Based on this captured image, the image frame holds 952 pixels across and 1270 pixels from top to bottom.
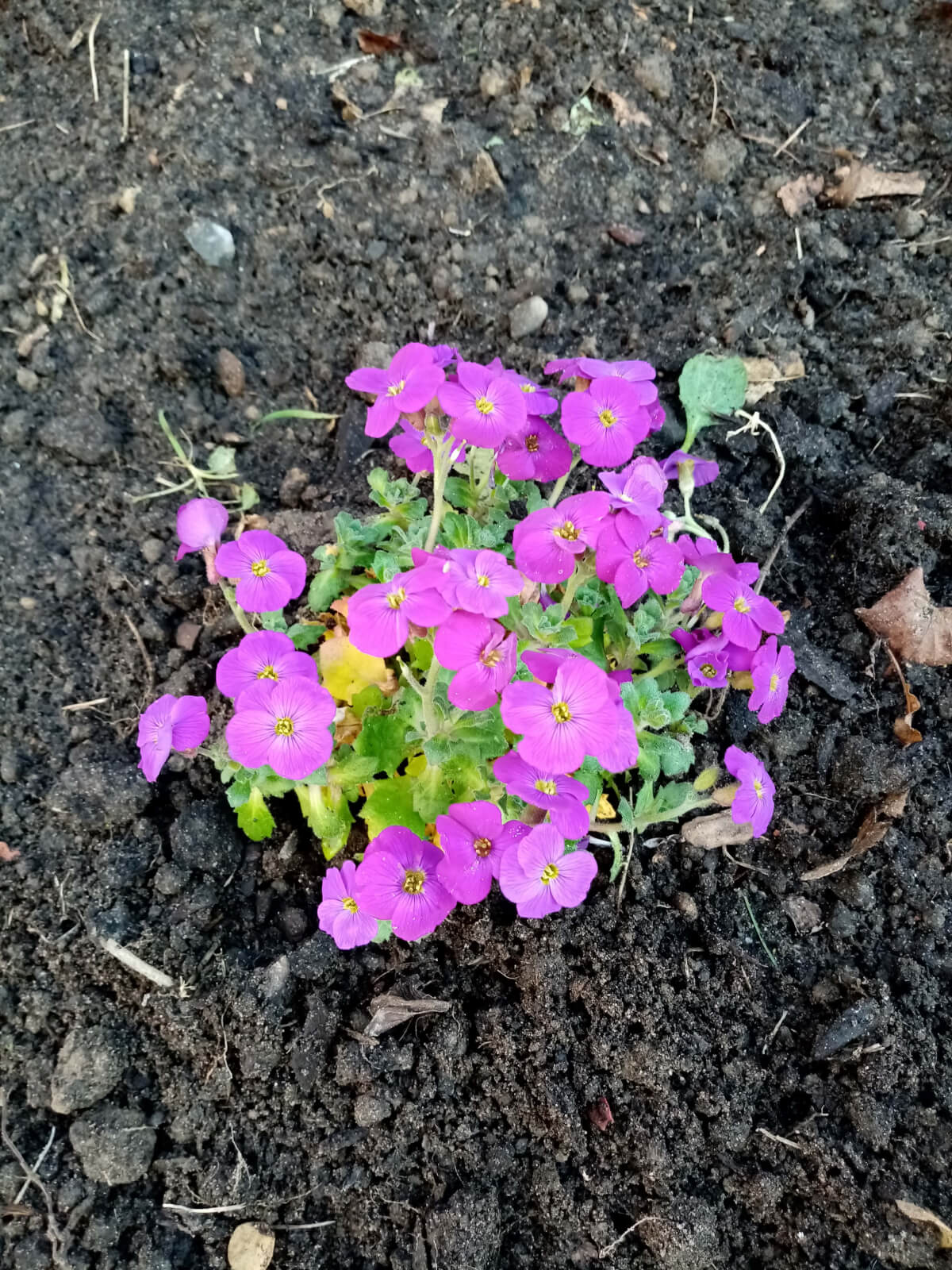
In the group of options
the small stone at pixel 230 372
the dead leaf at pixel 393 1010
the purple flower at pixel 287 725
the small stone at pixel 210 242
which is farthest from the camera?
the small stone at pixel 210 242

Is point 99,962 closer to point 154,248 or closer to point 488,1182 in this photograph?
point 488,1182

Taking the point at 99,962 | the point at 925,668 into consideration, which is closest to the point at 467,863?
the point at 99,962

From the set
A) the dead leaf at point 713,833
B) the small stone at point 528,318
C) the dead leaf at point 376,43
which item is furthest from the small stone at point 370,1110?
the dead leaf at point 376,43

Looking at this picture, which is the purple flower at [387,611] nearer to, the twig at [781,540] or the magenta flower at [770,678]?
the magenta flower at [770,678]

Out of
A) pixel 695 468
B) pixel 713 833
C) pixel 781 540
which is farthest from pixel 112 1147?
pixel 781 540

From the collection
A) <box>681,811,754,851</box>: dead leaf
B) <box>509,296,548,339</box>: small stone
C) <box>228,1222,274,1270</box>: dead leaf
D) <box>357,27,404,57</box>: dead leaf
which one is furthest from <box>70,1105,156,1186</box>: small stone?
<box>357,27,404,57</box>: dead leaf

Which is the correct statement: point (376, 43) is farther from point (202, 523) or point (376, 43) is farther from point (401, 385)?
point (202, 523)
